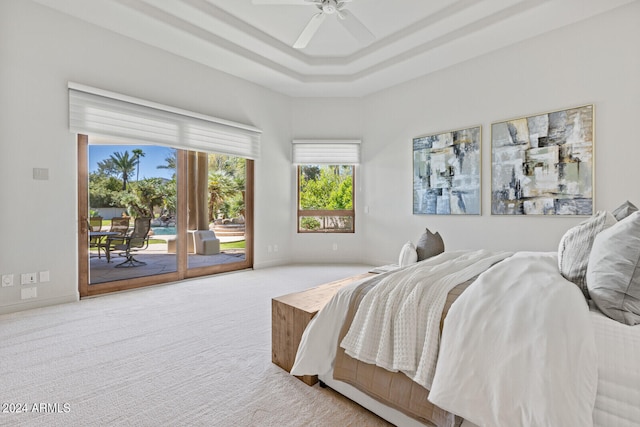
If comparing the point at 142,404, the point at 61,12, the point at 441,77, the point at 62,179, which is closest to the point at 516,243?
the point at 441,77

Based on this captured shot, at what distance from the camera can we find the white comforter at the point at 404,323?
1295mm

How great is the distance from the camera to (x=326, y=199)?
583cm

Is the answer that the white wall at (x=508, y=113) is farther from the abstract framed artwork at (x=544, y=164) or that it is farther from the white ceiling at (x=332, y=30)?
the white ceiling at (x=332, y=30)

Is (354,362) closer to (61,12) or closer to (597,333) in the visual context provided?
(597,333)

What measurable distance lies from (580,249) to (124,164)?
4.44 metres

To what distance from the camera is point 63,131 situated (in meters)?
3.34

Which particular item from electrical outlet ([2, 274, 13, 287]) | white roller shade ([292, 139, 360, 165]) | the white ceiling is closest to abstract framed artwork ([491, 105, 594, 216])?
the white ceiling

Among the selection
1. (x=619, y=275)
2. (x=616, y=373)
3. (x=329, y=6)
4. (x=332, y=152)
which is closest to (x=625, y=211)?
(x=619, y=275)

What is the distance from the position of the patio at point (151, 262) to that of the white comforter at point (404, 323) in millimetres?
3429

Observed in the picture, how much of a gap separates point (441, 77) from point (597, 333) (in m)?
4.38

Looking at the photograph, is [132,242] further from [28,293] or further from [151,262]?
[28,293]

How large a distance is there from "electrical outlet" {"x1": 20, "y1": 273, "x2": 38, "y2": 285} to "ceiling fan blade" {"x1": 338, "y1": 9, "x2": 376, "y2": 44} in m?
4.01

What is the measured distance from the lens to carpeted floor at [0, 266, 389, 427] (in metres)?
1.56

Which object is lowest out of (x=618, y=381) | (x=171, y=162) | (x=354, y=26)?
(x=618, y=381)
